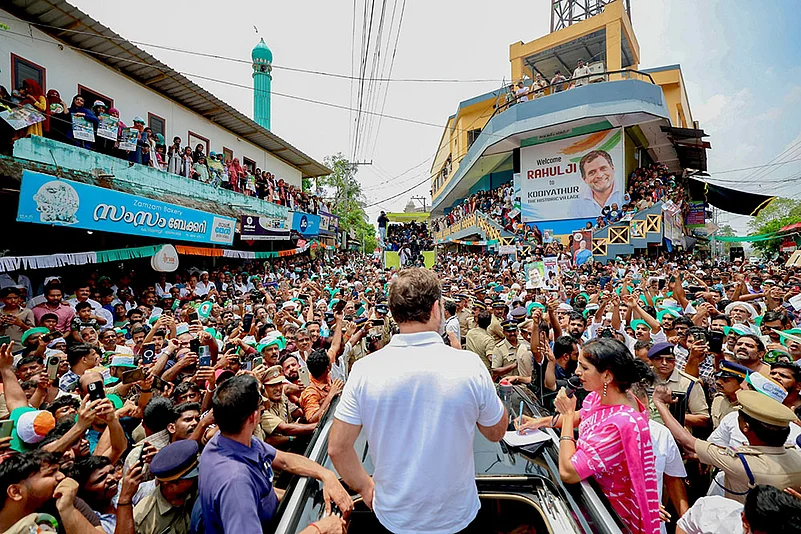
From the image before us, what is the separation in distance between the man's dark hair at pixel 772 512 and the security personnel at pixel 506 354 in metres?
3.31

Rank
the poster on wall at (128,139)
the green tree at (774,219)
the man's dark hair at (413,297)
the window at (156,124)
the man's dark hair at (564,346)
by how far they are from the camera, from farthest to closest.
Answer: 1. the green tree at (774,219)
2. the window at (156,124)
3. the poster on wall at (128,139)
4. the man's dark hair at (564,346)
5. the man's dark hair at (413,297)

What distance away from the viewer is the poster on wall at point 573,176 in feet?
69.4

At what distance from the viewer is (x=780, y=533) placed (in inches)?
60.3

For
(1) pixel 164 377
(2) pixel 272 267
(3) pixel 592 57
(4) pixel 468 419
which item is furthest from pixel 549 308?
(3) pixel 592 57

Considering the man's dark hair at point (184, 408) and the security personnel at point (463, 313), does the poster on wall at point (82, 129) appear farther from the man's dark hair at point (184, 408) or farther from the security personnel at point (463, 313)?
the man's dark hair at point (184, 408)

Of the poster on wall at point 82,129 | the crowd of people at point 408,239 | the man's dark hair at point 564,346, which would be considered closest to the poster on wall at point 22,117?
the poster on wall at point 82,129

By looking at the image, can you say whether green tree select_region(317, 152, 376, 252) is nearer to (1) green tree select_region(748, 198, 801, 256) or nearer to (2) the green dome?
(2) the green dome

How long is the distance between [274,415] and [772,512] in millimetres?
2841

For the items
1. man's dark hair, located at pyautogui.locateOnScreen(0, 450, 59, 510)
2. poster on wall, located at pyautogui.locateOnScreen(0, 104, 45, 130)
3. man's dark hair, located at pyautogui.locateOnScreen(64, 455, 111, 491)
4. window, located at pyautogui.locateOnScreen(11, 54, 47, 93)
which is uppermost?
window, located at pyautogui.locateOnScreen(11, 54, 47, 93)

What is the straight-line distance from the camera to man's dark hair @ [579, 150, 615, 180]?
835 inches

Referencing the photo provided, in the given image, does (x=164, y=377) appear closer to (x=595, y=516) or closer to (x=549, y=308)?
(x=595, y=516)

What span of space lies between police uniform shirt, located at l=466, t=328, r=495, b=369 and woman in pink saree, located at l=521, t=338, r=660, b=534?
298cm

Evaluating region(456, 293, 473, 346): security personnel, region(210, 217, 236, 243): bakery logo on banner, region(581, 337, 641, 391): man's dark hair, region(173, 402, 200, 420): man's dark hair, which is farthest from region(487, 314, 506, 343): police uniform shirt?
region(210, 217, 236, 243): bakery logo on banner

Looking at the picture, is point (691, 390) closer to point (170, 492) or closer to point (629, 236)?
point (170, 492)
